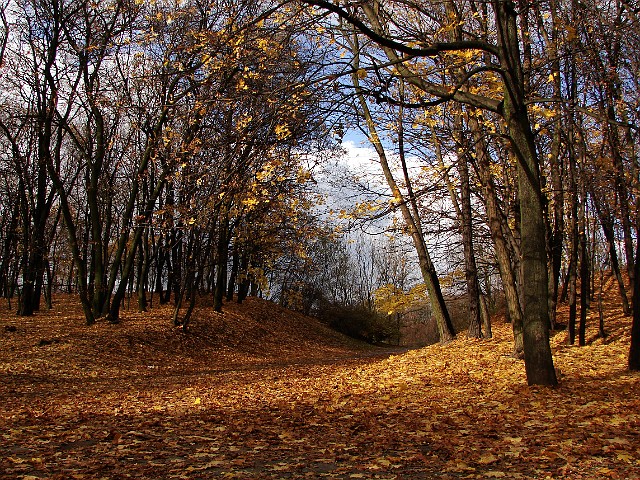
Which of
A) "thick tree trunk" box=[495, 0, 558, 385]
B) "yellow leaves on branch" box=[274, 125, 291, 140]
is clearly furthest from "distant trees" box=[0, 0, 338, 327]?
"thick tree trunk" box=[495, 0, 558, 385]

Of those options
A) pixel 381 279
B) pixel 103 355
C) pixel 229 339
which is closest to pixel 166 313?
pixel 229 339

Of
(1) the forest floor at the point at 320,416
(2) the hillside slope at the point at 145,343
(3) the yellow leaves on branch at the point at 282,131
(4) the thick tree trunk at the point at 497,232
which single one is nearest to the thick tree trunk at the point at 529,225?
(1) the forest floor at the point at 320,416

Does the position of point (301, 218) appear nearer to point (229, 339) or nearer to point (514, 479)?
point (229, 339)

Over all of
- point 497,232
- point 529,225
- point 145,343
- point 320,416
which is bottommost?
point 320,416

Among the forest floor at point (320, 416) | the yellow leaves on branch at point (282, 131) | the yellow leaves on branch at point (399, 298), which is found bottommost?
the forest floor at point (320, 416)

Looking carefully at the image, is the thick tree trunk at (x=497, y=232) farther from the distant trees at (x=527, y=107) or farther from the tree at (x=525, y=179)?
the tree at (x=525, y=179)

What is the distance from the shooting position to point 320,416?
6277 millimetres

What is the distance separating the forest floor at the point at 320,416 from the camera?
411 centimetres

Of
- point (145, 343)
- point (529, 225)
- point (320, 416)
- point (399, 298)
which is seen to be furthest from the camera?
point (399, 298)

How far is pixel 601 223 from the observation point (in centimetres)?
1104

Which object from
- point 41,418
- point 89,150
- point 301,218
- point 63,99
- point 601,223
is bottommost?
point 41,418

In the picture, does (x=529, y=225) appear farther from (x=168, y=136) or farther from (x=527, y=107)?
(x=168, y=136)

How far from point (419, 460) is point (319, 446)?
1.06 m

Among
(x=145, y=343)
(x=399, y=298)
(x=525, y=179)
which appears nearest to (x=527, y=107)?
(x=525, y=179)
